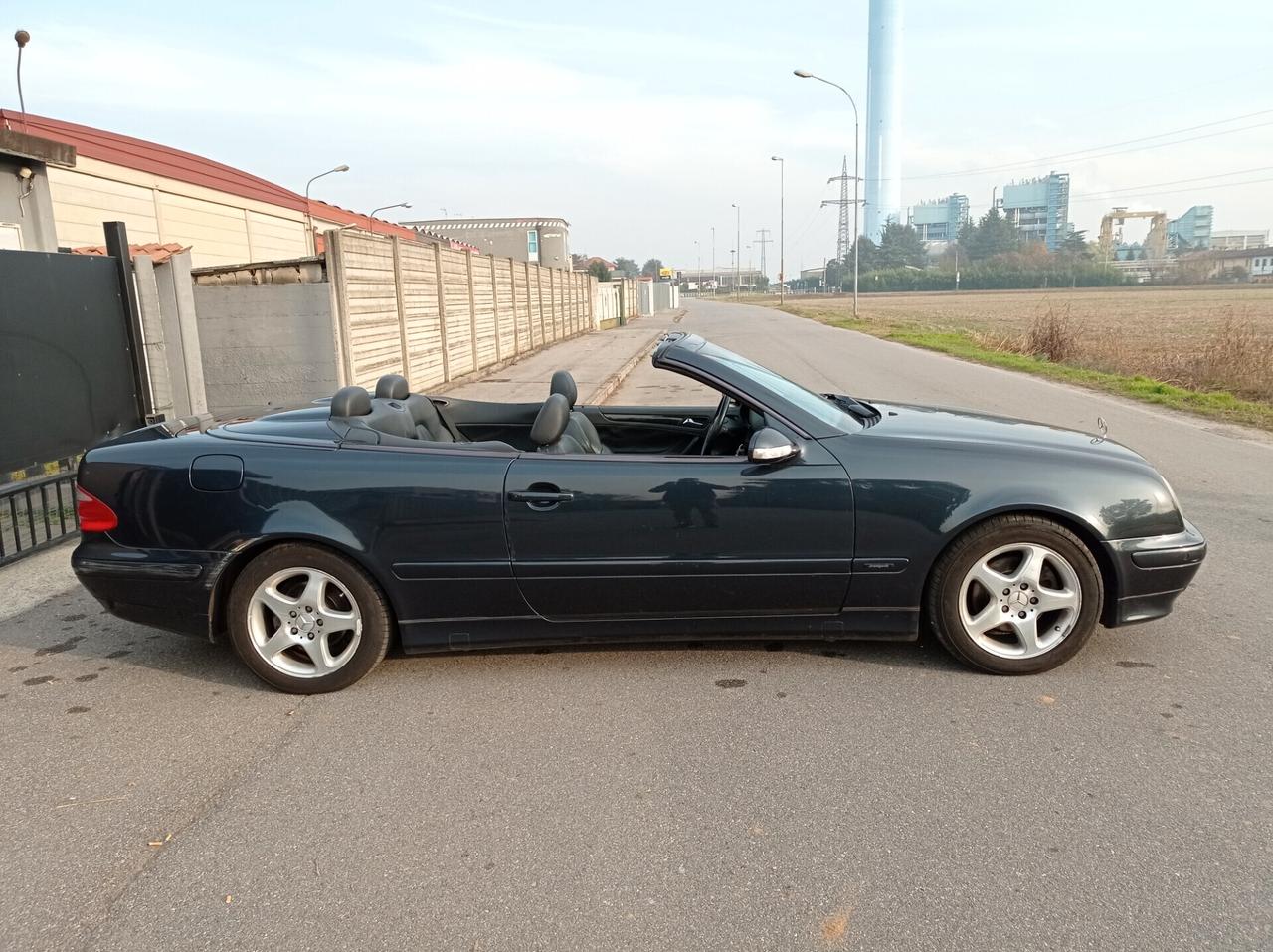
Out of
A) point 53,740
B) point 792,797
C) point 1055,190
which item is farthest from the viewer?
point 1055,190

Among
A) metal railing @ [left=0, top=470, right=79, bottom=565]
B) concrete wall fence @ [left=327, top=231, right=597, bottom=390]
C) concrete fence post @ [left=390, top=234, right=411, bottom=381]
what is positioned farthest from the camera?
concrete fence post @ [left=390, top=234, right=411, bottom=381]

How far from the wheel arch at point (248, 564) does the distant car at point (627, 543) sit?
0.4 inches

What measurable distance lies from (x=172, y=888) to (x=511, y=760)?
3.53ft

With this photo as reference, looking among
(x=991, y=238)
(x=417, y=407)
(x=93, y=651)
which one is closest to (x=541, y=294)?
(x=417, y=407)

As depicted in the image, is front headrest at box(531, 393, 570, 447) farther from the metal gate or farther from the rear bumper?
the metal gate

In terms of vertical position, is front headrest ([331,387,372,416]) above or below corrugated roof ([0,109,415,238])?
below

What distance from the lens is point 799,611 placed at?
148 inches

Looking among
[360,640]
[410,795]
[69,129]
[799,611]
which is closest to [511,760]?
[410,795]

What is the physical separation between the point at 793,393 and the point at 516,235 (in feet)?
212

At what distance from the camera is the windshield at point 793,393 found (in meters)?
3.98

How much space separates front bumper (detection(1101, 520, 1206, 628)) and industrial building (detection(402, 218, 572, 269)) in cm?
5980

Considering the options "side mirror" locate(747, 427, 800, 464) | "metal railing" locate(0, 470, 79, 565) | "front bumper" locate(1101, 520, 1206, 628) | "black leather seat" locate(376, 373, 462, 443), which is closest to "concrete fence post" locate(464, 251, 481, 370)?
"metal railing" locate(0, 470, 79, 565)

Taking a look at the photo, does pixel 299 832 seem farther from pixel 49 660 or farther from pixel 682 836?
pixel 49 660

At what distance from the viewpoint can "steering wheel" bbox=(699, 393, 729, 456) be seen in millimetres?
4598
